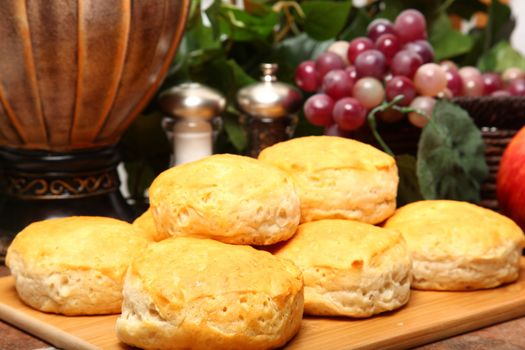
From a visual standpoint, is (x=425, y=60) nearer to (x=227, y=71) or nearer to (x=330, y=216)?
(x=227, y=71)

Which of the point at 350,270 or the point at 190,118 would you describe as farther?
the point at 190,118

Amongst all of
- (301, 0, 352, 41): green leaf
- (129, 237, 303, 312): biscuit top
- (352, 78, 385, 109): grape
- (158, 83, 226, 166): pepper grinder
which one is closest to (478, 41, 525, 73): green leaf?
(301, 0, 352, 41): green leaf

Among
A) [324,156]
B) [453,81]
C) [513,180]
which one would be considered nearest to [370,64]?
[453,81]

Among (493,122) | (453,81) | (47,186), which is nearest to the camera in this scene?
(47,186)

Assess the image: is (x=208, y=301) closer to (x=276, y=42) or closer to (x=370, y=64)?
(x=370, y=64)

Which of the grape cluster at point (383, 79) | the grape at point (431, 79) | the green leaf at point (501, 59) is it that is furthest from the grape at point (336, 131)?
the green leaf at point (501, 59)

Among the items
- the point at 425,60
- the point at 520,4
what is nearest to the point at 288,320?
the point at 425,60

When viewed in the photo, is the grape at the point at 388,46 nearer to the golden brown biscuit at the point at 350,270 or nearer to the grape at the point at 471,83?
the grape at the point at 471,83
